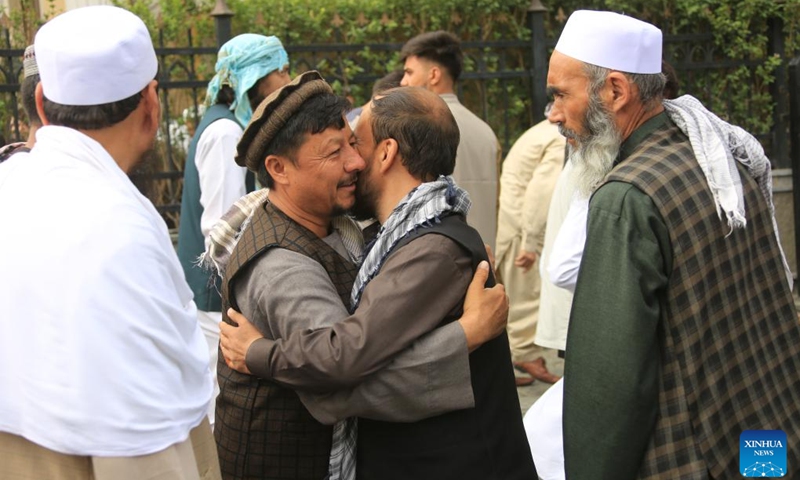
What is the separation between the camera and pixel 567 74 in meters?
2.78

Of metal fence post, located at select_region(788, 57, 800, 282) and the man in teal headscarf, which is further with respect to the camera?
metal fence post, located at select_region(788, 57, 800, 282)

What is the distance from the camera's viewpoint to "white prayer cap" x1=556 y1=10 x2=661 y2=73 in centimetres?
271

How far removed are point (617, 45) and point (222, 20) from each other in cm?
473

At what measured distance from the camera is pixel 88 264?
6.04 feet

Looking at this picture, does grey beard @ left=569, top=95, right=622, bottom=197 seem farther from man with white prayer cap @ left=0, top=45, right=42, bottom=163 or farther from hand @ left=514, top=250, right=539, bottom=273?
hand @ left=514, top=250, right=539, bottom=273

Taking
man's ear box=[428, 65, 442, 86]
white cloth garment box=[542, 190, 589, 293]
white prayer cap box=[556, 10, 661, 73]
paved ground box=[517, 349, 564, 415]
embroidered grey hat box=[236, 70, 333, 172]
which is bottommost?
paved ground box=[517, 349, 564, 415]

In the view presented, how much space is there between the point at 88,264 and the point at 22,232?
0.58ft

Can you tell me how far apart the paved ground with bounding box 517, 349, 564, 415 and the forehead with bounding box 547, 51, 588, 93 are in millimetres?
3319

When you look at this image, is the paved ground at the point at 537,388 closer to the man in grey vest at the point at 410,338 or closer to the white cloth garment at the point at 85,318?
the man in grey vest at the point at 410,338

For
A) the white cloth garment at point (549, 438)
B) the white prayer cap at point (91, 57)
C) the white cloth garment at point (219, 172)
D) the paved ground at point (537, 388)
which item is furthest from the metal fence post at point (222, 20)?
Answer: the white prayer cap at point (91, 57)

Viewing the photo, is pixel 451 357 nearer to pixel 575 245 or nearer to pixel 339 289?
pixel 339 289

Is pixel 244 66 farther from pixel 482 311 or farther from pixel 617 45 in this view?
pixel 482 311

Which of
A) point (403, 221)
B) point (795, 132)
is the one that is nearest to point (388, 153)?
point (403, 221)

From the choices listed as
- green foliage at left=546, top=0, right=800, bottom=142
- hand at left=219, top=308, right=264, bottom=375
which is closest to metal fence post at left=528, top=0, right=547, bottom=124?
green foliage at left=546, top=0, right=800, bottom=142
